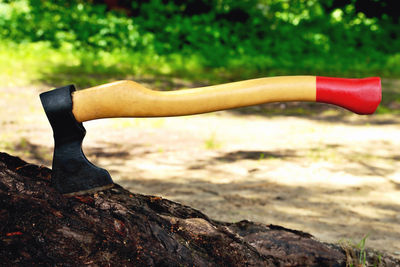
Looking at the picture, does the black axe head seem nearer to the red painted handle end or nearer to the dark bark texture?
the dark bark texture

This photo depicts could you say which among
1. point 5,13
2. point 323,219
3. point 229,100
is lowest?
point 323,219

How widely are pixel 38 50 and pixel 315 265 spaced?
27.9ft

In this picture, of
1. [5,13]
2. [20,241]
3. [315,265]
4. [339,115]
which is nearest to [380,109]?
[339,115]

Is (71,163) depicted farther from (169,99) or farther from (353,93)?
(353,93)

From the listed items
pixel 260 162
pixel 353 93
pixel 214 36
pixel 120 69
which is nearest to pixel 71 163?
pixel 353 93

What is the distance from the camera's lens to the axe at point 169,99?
1767 millimetres

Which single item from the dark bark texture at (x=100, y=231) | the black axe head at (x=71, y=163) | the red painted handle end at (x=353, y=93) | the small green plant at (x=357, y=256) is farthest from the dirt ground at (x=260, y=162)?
the black axe head at (x=71, y=163)

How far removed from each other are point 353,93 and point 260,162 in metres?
2.59

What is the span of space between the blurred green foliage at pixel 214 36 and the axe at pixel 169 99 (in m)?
6.81

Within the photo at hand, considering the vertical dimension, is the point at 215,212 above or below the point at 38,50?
below

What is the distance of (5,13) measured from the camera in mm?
11273

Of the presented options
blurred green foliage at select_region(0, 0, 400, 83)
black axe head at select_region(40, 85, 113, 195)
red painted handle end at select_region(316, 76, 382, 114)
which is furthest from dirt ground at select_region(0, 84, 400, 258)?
blurred green foliage at select_region(0, 0, 400, 83)

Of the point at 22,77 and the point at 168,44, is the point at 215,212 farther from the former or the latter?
the point at 168,44

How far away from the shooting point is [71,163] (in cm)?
186
